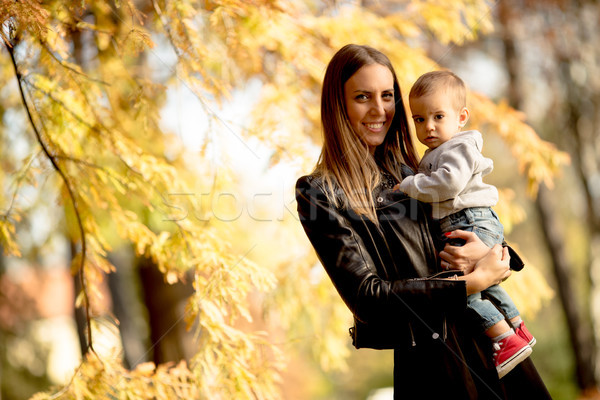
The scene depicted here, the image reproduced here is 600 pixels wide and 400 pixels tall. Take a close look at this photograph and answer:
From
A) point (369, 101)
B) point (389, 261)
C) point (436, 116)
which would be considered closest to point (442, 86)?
point (436, 116)

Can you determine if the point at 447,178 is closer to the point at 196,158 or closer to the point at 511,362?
the point at 511,362

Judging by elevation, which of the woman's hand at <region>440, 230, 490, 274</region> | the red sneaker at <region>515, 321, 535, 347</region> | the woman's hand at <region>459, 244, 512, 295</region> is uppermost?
the woman's hand at <region>440, 230, 490, 274</region>

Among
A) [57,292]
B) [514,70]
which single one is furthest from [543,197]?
[57,292]

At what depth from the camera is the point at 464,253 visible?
1684 millimetres

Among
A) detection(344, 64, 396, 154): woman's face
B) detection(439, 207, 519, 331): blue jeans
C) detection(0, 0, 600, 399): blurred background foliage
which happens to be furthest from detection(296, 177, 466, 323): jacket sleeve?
detection(0, 0, 600, 399): blurred background foliage

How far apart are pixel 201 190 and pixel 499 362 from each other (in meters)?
3.06

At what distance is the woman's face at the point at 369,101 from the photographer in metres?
1.89

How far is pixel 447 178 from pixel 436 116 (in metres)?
0.30

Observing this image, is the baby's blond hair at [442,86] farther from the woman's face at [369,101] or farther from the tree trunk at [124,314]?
the tree trunk at [124,314]

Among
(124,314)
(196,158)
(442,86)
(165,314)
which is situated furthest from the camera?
(124,314)

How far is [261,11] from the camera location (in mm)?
2951

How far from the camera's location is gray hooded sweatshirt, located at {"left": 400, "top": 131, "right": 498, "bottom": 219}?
1721mm

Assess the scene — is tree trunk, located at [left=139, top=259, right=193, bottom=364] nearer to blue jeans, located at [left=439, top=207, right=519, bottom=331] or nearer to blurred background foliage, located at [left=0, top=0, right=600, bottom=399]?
blurred background foliage, located at [left=0, top=0, right=600, bottom=399]

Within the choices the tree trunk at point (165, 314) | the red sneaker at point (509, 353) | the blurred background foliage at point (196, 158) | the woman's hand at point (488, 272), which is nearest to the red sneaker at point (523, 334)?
the red sneaker at point (509, 353)
